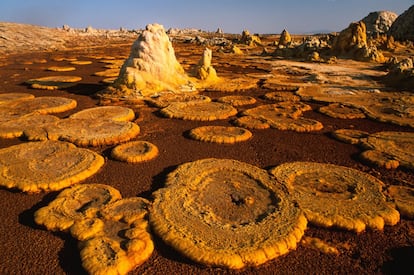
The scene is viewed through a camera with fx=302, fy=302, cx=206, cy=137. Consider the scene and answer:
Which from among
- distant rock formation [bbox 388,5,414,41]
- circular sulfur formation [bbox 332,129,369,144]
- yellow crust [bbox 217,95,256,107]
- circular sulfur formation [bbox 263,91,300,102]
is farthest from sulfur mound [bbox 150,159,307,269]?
distant rock formation [bbox 388,5,414,41]

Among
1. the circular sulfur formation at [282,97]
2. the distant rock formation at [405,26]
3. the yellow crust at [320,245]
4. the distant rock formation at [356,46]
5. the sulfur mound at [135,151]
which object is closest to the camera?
the yellow crust at [320,245]

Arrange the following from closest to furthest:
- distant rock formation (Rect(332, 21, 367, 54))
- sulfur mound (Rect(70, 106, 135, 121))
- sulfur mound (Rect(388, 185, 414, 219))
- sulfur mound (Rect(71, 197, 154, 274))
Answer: sulfur mound (Rect(71, 197, 154, 274)), sulfur mound (Rect(388, 185, 414, 219)), sulfur mound (Rect(70, 106, 135, 121)), distant rock formation (Rect(332, 21, 367, 54))

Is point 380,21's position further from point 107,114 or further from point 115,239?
point 115,239

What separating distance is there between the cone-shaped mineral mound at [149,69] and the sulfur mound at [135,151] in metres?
5.53

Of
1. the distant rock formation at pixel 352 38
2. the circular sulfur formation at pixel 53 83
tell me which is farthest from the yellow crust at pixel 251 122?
the distant rock formation at pixel 352 38

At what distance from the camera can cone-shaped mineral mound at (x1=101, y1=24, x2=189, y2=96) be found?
516 inches

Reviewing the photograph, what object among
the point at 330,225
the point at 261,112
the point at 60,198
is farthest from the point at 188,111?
the point at 330,225

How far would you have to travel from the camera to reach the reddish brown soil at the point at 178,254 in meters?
4.03

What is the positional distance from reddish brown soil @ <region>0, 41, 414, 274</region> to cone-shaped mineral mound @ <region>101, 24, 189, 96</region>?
9.88ft

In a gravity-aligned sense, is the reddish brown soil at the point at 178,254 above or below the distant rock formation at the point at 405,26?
below

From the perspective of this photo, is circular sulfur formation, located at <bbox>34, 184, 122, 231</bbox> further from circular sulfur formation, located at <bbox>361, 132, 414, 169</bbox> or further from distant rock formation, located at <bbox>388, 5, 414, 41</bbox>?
distant rock formation, located at <bbox>388, 5, 414, 41</bbox>

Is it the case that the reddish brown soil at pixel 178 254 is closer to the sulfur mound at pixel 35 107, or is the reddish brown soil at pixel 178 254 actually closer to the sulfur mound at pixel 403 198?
the sulfur mound at pixel 403 198

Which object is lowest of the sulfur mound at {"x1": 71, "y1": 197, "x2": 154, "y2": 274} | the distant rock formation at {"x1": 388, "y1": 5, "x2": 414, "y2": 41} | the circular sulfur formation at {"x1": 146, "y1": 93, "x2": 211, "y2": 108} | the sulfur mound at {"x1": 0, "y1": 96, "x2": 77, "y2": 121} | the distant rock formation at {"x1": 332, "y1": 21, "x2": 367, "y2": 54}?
the sulfur mound at {"x1": 0, "y1": 96, "x2": 77, "y2": 121}

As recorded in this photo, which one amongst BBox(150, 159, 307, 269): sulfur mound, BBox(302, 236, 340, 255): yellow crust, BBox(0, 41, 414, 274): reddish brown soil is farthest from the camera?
BBox(302, 236, 340, 255): yellow crust
